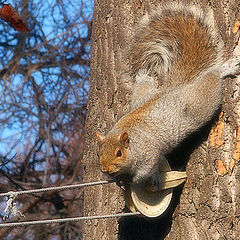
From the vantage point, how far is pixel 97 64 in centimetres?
249

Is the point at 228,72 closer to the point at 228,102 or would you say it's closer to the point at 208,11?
the point at 228,102

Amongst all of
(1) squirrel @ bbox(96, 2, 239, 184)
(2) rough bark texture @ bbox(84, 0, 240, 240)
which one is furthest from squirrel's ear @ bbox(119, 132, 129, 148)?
(2) rough bark texture @ bbox(84, 0, 240, 240)

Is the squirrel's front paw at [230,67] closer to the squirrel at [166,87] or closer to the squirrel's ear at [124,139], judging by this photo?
the squirrel at [166,87]

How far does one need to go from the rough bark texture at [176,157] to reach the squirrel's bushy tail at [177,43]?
7cm

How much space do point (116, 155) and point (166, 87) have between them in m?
0.42

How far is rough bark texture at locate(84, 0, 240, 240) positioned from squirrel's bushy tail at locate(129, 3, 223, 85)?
0.22ft

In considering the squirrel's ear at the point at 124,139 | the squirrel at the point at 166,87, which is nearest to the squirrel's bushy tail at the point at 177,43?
the squirrel at the point at 166,87

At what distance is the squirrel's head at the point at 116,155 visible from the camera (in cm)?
199

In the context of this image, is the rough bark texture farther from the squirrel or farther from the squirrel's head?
the squirrel's head

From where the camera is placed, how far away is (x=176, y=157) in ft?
7.11

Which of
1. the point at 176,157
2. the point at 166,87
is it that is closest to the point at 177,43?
the point at 166,87

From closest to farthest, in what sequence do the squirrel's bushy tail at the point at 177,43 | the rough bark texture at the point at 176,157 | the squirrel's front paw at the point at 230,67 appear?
the rough bark texture at the point at 176,157 → the squirrel's front paw at the point at 230,67 → the squirrel's bushy tail at the point at 177,43

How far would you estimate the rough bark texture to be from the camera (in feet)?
6.31

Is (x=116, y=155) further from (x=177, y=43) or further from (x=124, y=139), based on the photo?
(x=177, y=43)
